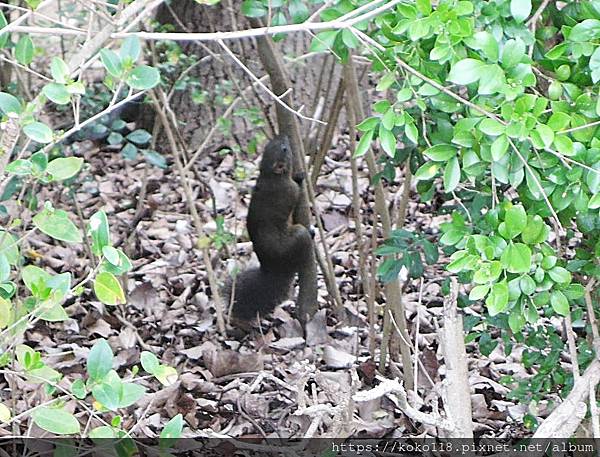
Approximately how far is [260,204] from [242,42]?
1346 millimetres

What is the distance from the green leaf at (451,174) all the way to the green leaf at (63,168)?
2.17 ft

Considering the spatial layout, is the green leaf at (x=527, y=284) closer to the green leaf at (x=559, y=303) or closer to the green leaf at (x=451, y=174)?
the green leaf at (x=559, y=303)

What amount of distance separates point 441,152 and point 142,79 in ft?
1.88

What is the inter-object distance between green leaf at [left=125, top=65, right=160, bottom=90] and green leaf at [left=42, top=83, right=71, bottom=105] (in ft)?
0.41

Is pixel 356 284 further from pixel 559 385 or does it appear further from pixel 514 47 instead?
pixel 514 47

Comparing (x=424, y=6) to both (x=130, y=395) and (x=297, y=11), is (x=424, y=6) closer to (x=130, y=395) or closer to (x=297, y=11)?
(x=297, y=11)

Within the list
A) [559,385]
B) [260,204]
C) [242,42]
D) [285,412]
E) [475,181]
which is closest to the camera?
[475,181]

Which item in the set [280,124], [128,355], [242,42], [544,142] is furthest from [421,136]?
[242,42]

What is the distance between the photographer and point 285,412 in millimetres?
2891

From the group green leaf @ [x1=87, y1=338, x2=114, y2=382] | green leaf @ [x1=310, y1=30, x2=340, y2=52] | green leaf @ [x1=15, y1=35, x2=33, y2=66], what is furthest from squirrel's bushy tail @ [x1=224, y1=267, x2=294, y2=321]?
green leaf @ [x1=87, y1=338, x2=114, y2=382]

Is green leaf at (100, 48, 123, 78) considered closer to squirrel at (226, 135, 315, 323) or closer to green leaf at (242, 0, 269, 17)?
green leaf at (242, 0, 269, 17)

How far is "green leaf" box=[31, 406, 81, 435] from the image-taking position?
1455 millimetres

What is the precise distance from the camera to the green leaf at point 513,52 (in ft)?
5.42

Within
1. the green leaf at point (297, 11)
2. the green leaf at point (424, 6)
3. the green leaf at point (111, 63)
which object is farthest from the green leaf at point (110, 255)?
the green leaf at point (297, 11)
